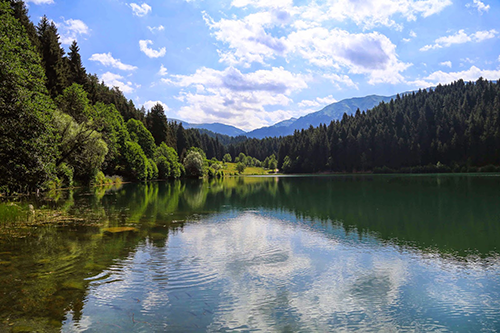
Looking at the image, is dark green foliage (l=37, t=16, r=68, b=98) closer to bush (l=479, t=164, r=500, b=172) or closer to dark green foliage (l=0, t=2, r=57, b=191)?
dark green foliage (l=0, t=2, r=57, b=191)

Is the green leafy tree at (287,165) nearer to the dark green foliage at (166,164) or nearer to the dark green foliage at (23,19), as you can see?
the dark green foliage at (166,164)

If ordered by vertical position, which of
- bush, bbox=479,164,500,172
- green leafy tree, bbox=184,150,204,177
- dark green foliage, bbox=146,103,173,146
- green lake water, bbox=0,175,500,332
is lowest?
green lake water, bbox=0,175,500,332

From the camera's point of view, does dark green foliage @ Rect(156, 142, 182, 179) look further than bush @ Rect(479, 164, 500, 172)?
No

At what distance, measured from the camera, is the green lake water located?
305 inches

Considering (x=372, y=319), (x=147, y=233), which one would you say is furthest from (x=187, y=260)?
(x=372, y=319)

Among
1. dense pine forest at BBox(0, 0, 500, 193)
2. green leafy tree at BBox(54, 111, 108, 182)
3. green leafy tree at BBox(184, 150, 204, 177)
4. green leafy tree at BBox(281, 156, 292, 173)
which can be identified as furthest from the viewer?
green leafy tree at BBox(281, 156, 292, 173)

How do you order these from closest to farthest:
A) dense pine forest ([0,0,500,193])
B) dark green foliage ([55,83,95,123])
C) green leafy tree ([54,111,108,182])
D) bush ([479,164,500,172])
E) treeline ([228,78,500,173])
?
dense pine forest ([0,0,500,193])
green leafy tree ([54,111,108,182])
dark green foliage ([55,83,95,123])
bush ([479,164,500,172])
treeline ([228,78,500,173])

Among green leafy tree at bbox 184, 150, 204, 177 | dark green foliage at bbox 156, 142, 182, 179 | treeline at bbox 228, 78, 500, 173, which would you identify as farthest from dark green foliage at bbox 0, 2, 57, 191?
treeline at bbox 228, 78, 500, 173

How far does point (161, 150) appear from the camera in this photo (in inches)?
4075

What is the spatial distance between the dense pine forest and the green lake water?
8.03m

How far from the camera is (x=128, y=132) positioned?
87.9m

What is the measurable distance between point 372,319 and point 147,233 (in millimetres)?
13636

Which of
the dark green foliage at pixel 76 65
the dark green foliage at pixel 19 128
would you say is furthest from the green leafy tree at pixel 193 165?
the dark green foliage at pixel 19 128

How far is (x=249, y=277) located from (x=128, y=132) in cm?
8522
